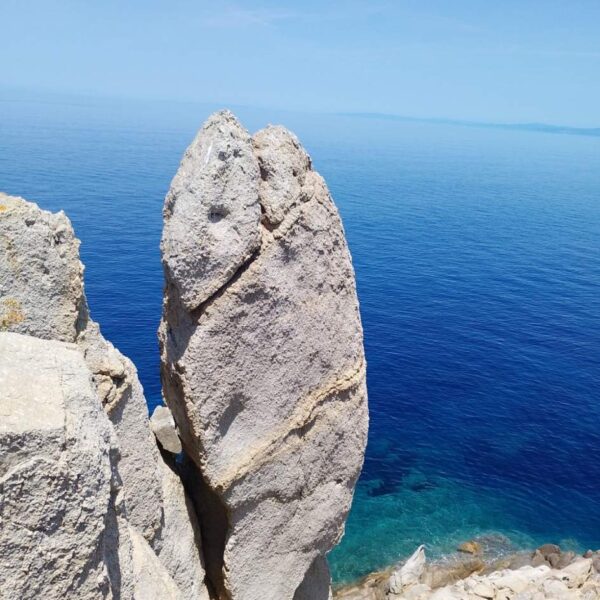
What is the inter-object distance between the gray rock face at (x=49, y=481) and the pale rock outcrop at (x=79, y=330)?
1.09 m

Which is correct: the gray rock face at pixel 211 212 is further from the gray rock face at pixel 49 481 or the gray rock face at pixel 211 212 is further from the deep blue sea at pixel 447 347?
the deep blue sea at pixel 447 347

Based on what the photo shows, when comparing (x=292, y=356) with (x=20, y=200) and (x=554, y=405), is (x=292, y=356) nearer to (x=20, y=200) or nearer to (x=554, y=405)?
(x=20, y=200)

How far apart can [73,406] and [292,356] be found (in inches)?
274

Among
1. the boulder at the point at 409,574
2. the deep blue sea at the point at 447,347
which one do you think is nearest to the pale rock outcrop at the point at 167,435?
the boulder at the point at 409,574

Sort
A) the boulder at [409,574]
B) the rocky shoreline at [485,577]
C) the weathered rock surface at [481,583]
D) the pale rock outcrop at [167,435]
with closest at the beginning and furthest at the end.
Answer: the pale rock outcrop at [167,435]
the weathered rock surface at [481,583]
the rocky shoreline at [485,577]
the boulder at [409,574]

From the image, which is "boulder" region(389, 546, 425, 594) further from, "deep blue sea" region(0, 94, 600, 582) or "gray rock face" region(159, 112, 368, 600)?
"gray rock face" region(159, 112, 368, 600)

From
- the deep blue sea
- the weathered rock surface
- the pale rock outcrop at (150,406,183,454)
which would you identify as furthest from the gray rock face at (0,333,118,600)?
the deep blue sea

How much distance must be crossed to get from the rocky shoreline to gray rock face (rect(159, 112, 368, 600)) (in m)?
14.7

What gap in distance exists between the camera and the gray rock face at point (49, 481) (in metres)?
6.17

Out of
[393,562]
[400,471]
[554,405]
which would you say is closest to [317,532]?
[393,562]

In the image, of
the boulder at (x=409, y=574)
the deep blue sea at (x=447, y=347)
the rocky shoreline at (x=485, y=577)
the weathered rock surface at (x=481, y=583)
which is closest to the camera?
the weathered rock surface at (x=481, y=583)

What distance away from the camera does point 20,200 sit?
9.77 m

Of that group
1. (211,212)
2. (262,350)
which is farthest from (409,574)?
(211,212)

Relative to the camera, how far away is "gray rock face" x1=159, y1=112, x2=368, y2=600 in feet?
37.4
